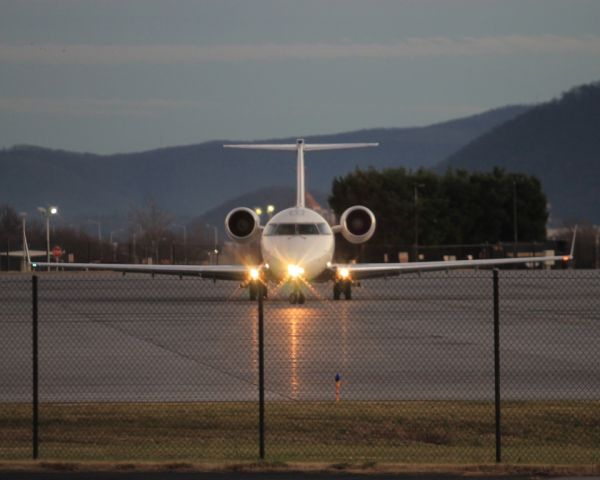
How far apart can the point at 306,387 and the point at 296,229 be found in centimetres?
2325

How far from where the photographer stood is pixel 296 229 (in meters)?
41.5

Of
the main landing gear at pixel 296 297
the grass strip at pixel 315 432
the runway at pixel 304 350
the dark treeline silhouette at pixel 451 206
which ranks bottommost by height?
the grass strip at pixel 315 432

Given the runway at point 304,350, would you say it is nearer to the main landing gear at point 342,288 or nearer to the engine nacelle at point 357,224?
the main landing gear at point 342,288

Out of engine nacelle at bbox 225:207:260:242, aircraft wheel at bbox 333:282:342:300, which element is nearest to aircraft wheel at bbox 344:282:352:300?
aircraft wheel at bbox 333:282:342:300

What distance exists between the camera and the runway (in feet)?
59.6

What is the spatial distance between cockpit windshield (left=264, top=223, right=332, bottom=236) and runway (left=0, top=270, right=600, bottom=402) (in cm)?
271

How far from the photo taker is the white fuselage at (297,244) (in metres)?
40.7

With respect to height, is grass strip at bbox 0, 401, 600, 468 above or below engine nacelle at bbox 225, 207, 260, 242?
below

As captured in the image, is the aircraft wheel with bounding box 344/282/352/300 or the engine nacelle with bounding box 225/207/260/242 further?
the engine nacelle with bounding box 225/207/260/242

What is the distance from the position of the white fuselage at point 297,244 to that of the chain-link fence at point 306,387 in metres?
7.00

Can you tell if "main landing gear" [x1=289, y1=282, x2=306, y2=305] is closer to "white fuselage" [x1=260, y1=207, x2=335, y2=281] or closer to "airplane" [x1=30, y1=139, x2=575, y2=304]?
"airplane" [x1=30, y1=139, x2=575, y2=304]

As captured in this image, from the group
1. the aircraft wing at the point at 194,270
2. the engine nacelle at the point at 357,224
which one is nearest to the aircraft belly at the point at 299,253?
the aircraft wing at the point at 194,270

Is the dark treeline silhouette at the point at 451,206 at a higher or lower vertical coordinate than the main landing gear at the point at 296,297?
higher

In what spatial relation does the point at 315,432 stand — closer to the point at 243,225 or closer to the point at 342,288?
the point at 342,288
